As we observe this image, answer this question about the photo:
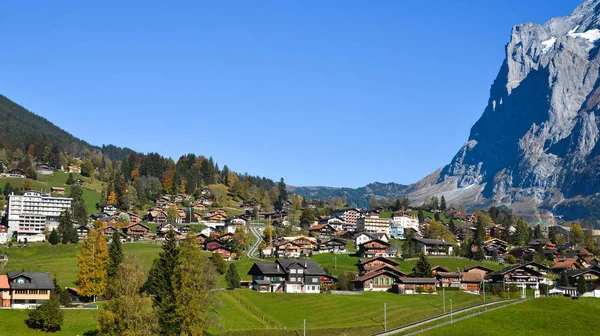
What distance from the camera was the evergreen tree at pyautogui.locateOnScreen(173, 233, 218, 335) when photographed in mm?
67438

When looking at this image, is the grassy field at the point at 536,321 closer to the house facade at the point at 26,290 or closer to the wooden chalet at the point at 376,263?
the wooden chalet at the point at 376,263

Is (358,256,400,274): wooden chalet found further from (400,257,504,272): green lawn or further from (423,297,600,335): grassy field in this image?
(423,297,600,335): grassy field

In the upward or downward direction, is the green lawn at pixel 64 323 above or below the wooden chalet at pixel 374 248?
below

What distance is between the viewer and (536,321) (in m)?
86.1

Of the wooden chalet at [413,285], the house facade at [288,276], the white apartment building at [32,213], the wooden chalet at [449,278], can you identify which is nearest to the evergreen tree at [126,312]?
the house facade at [288,276]

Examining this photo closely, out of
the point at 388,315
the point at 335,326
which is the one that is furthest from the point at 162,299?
the point at 388,315

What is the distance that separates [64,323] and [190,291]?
16400mm

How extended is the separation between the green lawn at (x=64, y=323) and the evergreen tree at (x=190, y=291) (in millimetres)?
11800

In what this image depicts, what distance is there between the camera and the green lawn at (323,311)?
8181cm

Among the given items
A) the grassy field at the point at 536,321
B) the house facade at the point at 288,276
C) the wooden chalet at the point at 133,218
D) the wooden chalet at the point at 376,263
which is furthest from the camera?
the wooden chalet at the point at 133,218

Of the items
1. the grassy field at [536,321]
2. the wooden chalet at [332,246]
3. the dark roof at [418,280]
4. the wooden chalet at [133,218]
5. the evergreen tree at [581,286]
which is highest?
Result: the wooden chalet at [133,218]

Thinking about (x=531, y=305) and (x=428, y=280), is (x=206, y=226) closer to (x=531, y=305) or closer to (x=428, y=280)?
(x=428, y=280)

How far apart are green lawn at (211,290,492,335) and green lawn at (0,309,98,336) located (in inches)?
493

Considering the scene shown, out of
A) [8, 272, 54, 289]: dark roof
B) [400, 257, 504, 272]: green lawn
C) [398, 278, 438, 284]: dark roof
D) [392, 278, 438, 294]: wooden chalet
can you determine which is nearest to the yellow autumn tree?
[8, 272, 54, 289]: dark roof
